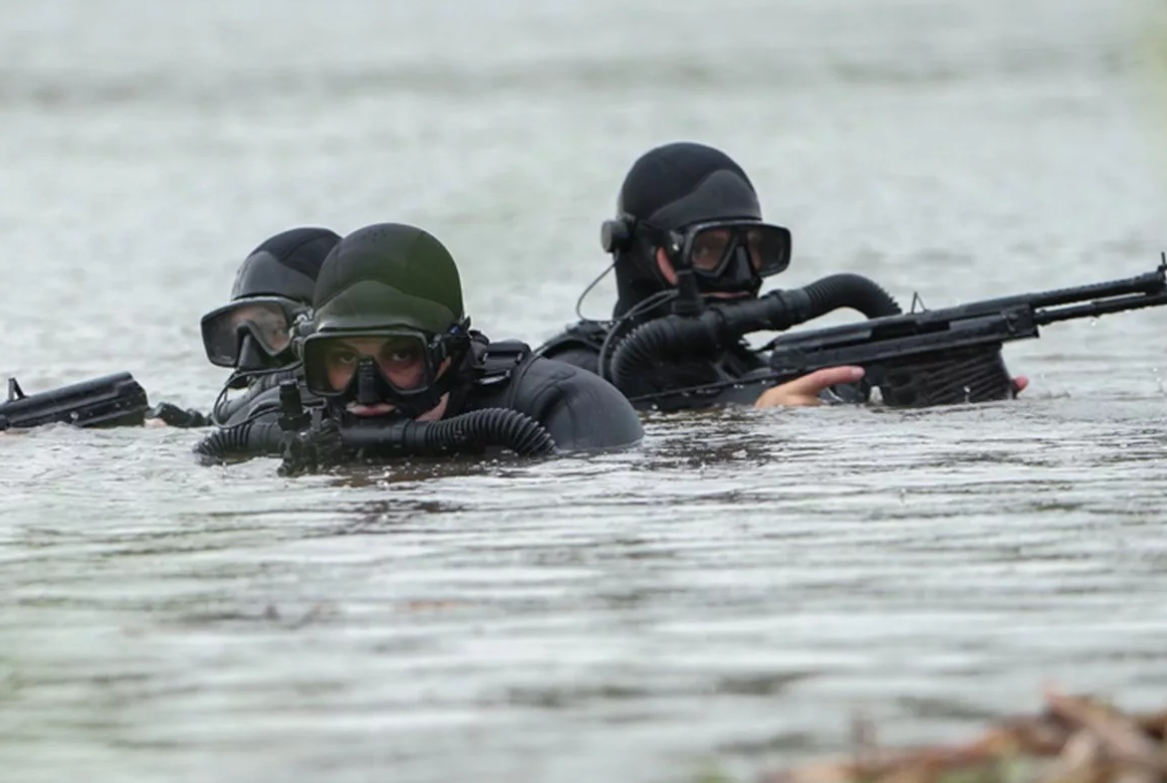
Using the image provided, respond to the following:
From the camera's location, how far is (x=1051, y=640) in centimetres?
547

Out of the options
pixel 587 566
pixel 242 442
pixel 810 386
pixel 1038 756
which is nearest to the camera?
pixel 1038 756

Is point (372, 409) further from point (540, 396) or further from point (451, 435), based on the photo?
point (540, 396)

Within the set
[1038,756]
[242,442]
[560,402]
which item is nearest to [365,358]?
[560,402]

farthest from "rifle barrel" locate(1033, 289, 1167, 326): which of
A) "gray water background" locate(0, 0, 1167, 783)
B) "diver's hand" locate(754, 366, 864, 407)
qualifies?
"diver's hand" locate(754, 366, 864, 407)

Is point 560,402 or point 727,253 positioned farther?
point 727,253

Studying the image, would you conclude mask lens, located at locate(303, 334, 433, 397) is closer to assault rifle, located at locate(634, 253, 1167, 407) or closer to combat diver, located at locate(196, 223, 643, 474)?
combat diver, located at locate(196, 223, 643, 474)

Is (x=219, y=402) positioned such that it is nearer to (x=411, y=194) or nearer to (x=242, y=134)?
(x=411, y=194)

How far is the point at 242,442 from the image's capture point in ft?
30.8

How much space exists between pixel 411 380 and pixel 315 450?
37cm

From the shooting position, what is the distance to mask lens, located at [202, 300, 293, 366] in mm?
10898

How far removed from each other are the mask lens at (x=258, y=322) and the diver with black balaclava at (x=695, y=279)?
4.00 ft

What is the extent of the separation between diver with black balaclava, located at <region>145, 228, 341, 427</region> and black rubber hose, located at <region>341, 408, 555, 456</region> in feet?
6.66

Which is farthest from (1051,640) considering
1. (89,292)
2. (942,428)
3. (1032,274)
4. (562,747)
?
(89,292)

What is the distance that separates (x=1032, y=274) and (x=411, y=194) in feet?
35.0
